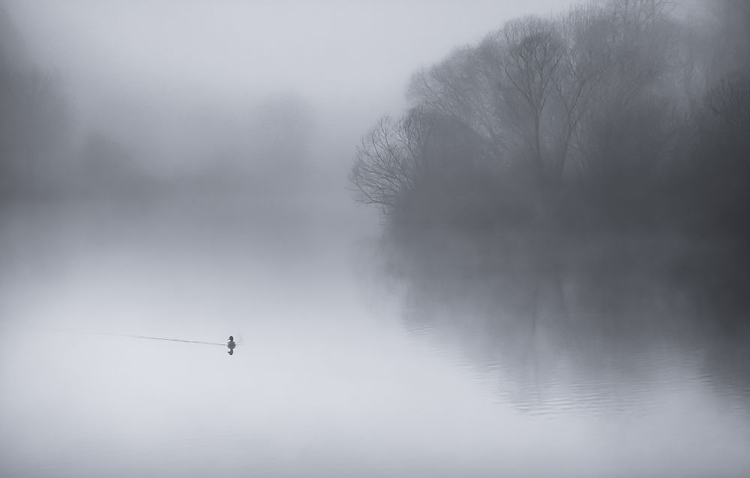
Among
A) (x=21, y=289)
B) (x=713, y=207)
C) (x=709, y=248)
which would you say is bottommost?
(x=21, y=289)

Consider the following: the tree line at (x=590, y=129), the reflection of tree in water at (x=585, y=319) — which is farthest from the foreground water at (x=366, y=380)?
the tree line at (x=590, y=129)

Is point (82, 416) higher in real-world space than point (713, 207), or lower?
lower

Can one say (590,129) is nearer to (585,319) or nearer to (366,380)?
(585,319)

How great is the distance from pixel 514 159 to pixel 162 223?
19.7 meters

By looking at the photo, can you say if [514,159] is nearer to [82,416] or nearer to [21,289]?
[21,289]

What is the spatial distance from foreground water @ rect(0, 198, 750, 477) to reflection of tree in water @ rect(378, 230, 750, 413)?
5cm

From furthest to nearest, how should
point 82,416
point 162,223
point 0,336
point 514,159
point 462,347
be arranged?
point 162,223 → point 514,159 → point 0,336 → point 462,347 → point 82,416

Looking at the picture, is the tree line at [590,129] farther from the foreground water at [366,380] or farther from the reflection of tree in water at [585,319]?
the foreground water at [366,380]

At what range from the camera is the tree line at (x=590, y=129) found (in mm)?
21422

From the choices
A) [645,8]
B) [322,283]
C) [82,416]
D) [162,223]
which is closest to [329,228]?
[162,223]

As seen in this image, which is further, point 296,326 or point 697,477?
point 296,326

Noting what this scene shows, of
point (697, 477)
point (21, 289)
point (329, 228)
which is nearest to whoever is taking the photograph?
point (697, 477)

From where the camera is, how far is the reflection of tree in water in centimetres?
888

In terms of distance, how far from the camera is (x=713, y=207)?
20766 mm
